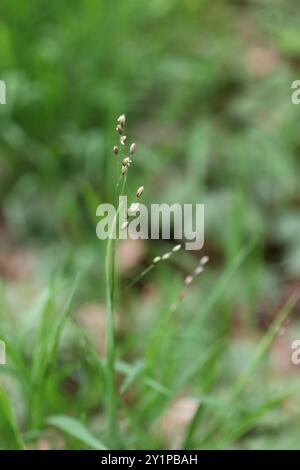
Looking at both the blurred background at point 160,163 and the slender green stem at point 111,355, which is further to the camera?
the blurred background at point 160,163

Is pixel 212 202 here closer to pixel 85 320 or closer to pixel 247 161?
pixel 247 161

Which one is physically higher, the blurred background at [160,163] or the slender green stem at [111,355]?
the blurred background at [160,163]

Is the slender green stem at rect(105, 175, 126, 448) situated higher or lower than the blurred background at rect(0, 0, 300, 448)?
lower

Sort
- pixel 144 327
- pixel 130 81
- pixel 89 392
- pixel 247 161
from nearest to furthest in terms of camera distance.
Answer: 1. pixel 89 392
2. pixel 144 327
3. pixel 247 161
4. pixel 130 81

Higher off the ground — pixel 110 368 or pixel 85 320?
pixel 85 320

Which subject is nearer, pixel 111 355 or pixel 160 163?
pixel 111 355

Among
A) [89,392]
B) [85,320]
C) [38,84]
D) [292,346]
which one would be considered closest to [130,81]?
[38,84]

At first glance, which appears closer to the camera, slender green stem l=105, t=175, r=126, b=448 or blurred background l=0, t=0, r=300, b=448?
slender green stem l=105, t=175, r=126, b=448

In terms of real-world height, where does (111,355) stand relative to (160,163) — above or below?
below
